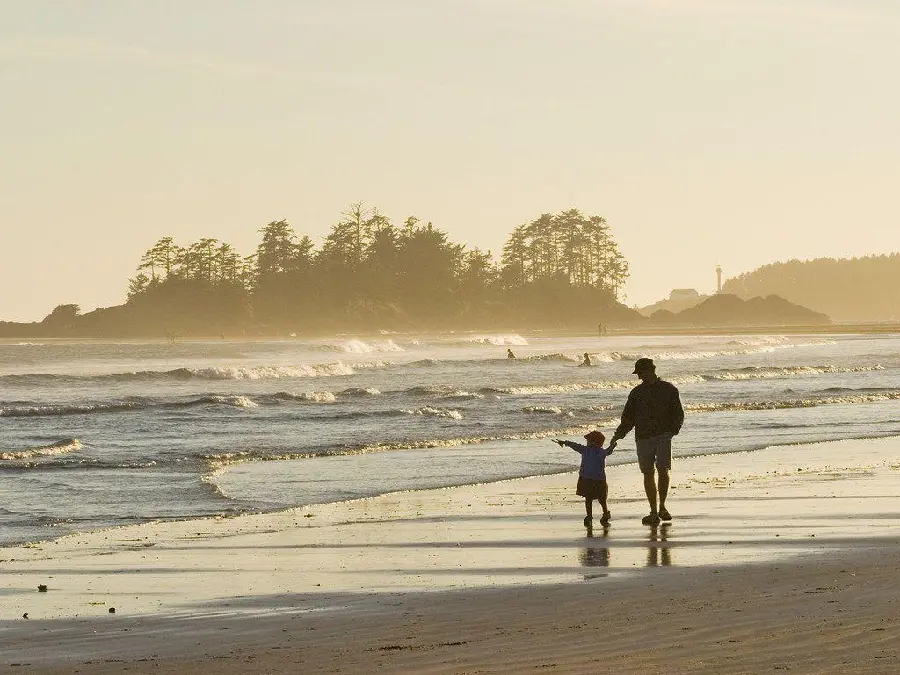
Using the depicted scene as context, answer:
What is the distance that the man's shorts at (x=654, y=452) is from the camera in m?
13.1

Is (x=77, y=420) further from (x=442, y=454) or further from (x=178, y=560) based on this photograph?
(x=178, y=560)

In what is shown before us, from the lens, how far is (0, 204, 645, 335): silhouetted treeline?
563 feet

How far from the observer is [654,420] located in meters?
13.1

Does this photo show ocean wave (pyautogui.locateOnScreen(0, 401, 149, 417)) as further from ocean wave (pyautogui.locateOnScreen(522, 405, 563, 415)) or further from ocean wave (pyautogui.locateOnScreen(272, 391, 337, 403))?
ocean wave (pyautogui.locateOnScreen(522, 405, 563, 415))

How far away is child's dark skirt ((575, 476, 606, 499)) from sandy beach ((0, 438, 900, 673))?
35 cm

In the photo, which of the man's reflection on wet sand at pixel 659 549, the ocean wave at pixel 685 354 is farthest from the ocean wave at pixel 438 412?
the ocean wave at pixel 685 354

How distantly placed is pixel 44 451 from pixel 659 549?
1372 centimetres

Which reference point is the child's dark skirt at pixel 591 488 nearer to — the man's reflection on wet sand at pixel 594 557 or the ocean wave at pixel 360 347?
the man's reflection on wet sand at pixel 594 557

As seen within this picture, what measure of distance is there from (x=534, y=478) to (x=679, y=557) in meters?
7.32

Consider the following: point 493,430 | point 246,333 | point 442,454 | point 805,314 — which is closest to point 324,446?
point 442,454

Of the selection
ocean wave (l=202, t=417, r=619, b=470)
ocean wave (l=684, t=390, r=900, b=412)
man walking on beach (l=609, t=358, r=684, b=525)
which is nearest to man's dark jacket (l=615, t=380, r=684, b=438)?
man walking on beach (l=609, t=358, r=684, b=525)

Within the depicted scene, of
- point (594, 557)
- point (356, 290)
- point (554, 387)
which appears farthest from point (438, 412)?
point (356, 290)

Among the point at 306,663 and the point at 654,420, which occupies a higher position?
the point at 654,420

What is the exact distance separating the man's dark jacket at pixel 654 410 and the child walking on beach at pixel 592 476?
12.7 inches
